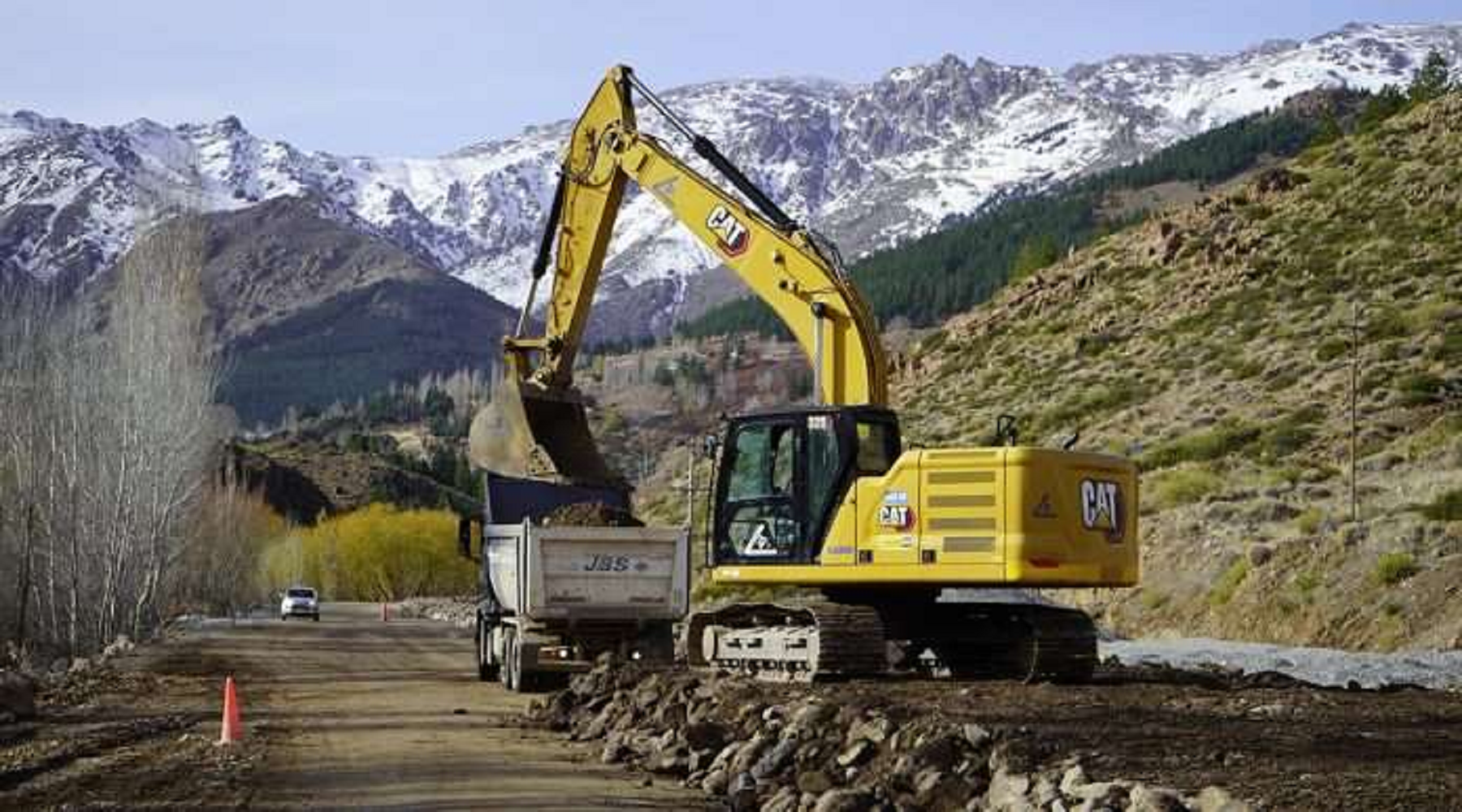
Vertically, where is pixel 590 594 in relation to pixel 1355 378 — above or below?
below

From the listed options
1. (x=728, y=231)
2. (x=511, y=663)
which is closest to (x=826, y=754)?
(x=728, y=231)

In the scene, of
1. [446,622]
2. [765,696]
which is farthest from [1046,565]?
[446,622]

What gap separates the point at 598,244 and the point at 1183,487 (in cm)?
1978

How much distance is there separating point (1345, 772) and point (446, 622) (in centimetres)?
5771

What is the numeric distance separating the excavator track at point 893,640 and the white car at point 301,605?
2305 inches

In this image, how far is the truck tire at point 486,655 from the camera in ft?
92.0

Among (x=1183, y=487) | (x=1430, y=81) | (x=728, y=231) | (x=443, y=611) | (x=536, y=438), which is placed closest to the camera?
(x=728, y=231)

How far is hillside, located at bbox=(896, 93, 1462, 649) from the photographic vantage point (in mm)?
32438

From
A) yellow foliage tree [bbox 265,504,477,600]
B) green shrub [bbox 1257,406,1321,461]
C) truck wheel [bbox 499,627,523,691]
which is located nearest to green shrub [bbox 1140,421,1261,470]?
green shrub [bbox 1257,406,1321,461]

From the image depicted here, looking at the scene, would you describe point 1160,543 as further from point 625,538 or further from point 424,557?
point 424,557

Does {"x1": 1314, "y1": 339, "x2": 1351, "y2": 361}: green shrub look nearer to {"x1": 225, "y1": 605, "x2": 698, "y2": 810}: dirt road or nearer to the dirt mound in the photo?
{"x1": 225, "y1": 605, "x2": 698, "y2": 810}: dirt road

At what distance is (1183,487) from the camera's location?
42.2 m

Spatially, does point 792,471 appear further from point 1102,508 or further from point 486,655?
point 486,655

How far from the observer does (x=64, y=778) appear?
15.9 metres
